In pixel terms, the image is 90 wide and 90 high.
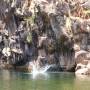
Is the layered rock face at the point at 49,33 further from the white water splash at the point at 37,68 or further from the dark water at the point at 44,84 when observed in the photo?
the dark water at the point at 44,84

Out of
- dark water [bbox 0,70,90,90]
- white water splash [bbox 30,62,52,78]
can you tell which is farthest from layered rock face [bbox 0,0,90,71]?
dark water [bbox 0,70,90,90]

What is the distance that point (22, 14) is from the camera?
62.5 metres

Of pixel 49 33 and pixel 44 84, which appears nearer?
pixel 44 84

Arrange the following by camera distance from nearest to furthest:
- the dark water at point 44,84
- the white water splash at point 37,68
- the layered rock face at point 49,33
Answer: the dark water at point 44,84 < the layered rock face at point 49,33 < the white water splash at point 37,68

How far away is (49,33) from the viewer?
57.6 meters

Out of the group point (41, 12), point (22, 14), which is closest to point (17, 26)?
point (22, 14)

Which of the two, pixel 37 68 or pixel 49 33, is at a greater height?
pixel 49 33

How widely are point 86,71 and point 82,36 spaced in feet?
25.5

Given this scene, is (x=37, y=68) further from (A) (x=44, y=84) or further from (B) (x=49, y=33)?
(A) (x=44, y=84)

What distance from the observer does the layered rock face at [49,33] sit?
5400 centimetres

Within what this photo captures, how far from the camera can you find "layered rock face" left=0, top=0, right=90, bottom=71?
5400cm

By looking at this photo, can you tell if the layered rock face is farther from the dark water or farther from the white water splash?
the dark water

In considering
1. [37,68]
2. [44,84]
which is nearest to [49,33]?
[37,68]

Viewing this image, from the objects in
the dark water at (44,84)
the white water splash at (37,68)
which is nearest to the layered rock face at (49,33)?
the white water splash at (37,68)
